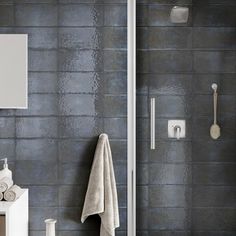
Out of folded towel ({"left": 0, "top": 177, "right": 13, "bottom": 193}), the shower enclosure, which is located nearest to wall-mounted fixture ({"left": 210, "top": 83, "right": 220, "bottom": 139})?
the shower enclosure

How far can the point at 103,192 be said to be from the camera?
2961 mm

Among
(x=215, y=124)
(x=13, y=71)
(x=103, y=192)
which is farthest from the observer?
(x=103, y=192)

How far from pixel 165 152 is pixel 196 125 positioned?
24 cm

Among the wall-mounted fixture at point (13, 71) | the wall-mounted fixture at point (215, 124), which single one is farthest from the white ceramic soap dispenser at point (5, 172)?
the wall-mounted fixture at point (215, 124)

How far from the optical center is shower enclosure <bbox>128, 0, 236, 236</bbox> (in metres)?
2.63

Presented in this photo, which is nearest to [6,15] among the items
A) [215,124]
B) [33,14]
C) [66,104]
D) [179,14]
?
[33,14]

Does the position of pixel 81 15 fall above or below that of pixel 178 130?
above

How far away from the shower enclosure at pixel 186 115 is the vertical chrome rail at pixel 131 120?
0.14 ft

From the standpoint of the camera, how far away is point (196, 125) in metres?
2.67

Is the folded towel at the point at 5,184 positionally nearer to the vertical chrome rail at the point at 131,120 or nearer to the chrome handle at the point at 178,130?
the vertical chrome rail at the point at 131,120

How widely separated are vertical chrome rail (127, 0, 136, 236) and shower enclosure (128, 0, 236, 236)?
0.04 meters

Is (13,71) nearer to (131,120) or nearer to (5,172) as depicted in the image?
(5,172)

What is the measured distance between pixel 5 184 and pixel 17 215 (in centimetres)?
19

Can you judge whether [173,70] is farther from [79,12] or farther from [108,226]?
[108,226]
